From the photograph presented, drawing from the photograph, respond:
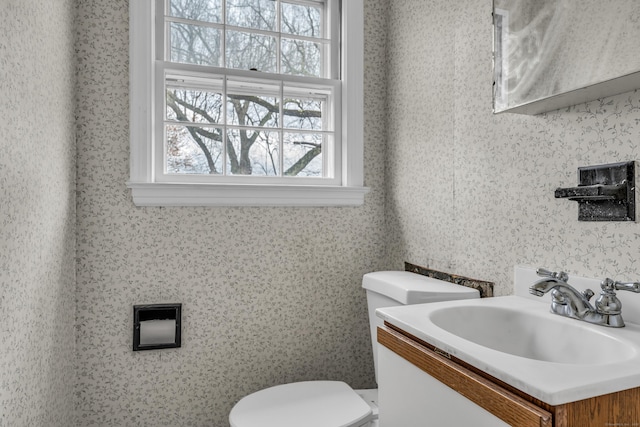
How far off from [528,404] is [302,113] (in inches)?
63.2

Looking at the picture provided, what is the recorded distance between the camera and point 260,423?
125 centimetres

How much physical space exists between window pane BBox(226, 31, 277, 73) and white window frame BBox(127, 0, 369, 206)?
324mm

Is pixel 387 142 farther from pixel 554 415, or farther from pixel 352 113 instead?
pixel 554 415

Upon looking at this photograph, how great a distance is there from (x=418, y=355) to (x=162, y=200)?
1.20 m

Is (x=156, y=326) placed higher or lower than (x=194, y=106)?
lower

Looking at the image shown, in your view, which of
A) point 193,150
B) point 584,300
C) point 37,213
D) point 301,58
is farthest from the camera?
point 301,58

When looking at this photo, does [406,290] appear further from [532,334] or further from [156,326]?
[156,326]

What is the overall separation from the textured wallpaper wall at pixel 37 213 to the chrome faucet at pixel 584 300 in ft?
4.35

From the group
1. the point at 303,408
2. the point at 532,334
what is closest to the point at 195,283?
the point at 303,408

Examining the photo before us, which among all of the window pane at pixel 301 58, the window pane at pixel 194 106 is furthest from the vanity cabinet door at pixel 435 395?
the window pane at pixel 301 58

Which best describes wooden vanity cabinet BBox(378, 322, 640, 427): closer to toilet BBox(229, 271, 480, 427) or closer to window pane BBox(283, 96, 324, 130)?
toilet BBox(229, 271, 480, 427)

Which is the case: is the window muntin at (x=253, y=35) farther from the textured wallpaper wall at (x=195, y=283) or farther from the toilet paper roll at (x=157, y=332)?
the toilet paper roll at (x=157, y=332)

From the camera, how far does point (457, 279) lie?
4.95 feet

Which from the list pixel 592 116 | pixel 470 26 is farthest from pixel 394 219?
pixel 592 116
